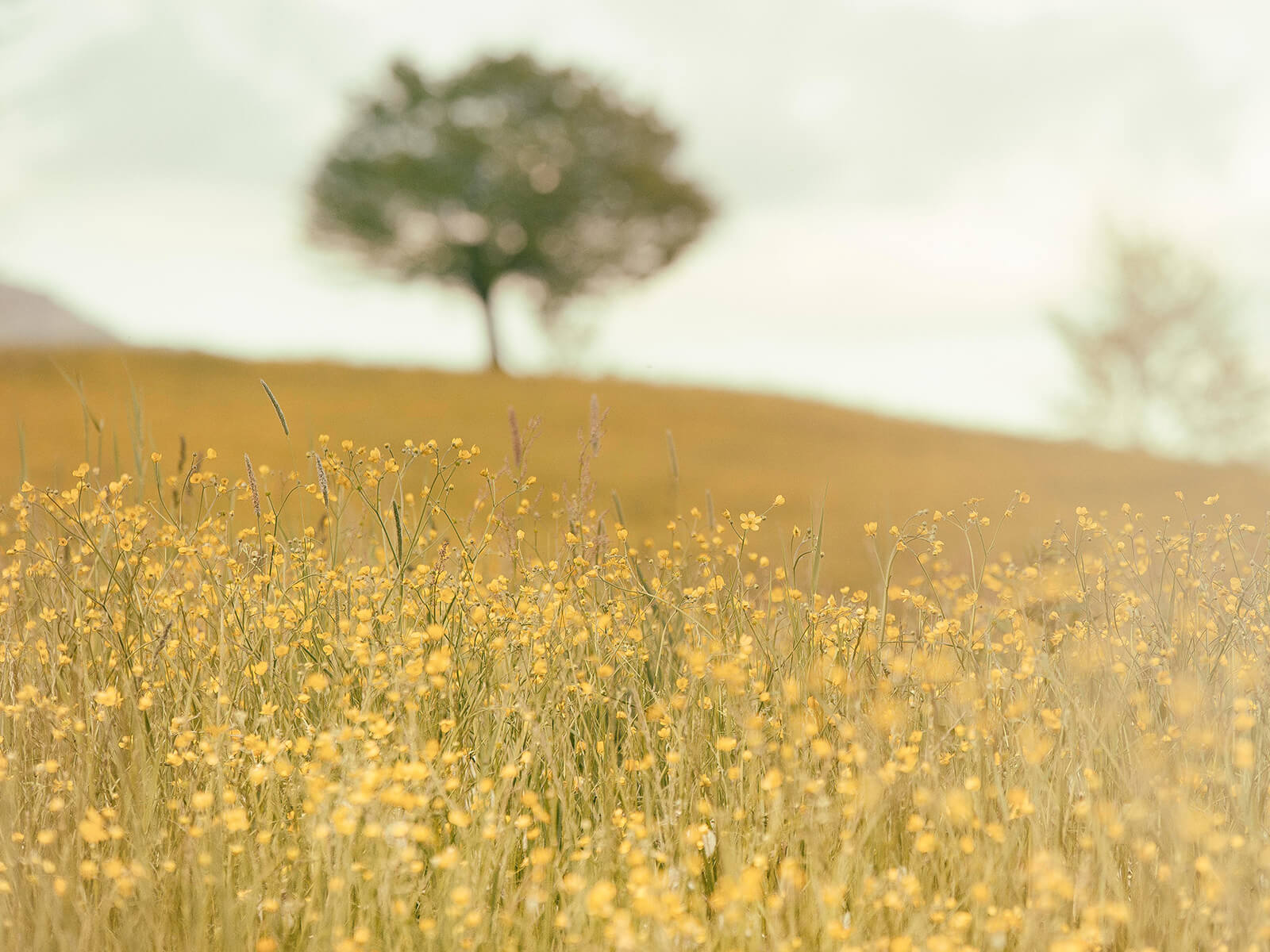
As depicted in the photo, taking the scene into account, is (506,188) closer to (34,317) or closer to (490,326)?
(490,326)

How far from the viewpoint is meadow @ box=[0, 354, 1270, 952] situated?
2.46m

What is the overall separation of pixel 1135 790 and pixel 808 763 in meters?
0.88

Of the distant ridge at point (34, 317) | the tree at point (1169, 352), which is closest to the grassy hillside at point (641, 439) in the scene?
the tree at point (1169, 352)

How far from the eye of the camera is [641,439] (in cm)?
1803

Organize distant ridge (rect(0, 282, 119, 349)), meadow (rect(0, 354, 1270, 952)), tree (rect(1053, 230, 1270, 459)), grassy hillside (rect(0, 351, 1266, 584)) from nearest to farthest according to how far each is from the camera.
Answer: meadow (rect(0, 354, 1270, 952)), grassy hillside (rect(0, 351, 1266, 584)), tree (rect(1053, 230, 1270, 459)), distant ridge (rect(0, 282, 119, 349))

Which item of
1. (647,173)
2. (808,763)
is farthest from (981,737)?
(647,173)

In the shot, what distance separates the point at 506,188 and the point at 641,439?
617 inches

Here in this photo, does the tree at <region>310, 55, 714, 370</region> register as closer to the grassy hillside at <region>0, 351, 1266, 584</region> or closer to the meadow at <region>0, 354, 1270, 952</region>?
the grassy hillside at <region>0, 351, 1266, 584</region>

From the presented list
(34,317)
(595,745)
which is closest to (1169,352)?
(595,745)

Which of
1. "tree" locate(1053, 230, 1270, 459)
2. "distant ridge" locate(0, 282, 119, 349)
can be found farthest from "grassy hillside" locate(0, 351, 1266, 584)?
"distant ridge" locate(0, 282, 119, 349)

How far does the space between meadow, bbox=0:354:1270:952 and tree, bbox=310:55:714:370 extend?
90.6 ft

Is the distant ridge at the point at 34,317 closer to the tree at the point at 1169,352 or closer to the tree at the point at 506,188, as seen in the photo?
the tree at the point at 506,188

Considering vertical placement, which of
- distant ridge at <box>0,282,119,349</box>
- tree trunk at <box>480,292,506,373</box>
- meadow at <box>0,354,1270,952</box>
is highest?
distant ridge at <box>0,282,119,349</box>

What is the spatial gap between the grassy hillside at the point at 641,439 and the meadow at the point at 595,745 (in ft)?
21.5
